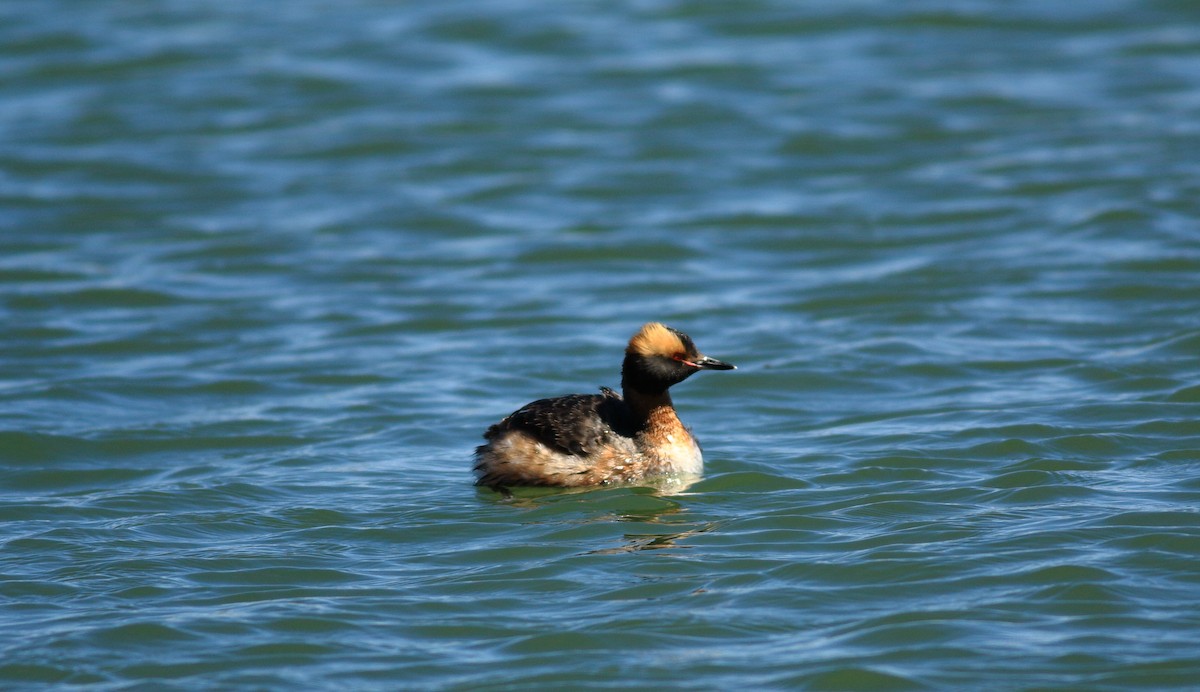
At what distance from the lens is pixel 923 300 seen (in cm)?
1295

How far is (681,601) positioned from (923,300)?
650 centimetres

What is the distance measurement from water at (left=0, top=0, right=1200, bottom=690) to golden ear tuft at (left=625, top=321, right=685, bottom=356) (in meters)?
0.83

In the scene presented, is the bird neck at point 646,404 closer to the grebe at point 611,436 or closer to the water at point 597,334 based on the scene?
the grebe at point 611,436

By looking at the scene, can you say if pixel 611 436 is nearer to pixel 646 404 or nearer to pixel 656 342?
pixel 646 404

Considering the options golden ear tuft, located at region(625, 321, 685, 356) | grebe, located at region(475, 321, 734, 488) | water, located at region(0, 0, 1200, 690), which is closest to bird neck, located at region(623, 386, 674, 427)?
grebe, located at region(475, 321, 734, 488)

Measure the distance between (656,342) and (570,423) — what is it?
28.5 inches

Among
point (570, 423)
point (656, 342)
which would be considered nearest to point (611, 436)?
point (570, 423)

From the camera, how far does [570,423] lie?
9117 mm

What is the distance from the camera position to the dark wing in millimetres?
9047

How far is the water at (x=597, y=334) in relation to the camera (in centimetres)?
694

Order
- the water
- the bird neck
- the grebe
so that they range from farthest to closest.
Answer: the bird neck < the grebe < the water

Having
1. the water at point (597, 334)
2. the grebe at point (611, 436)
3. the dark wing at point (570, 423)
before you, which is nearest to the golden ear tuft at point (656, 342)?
the grebe at point (611, 436)

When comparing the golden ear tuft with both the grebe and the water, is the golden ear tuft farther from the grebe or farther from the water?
the water

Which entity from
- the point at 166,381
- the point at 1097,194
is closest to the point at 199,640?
the point at 166,381
